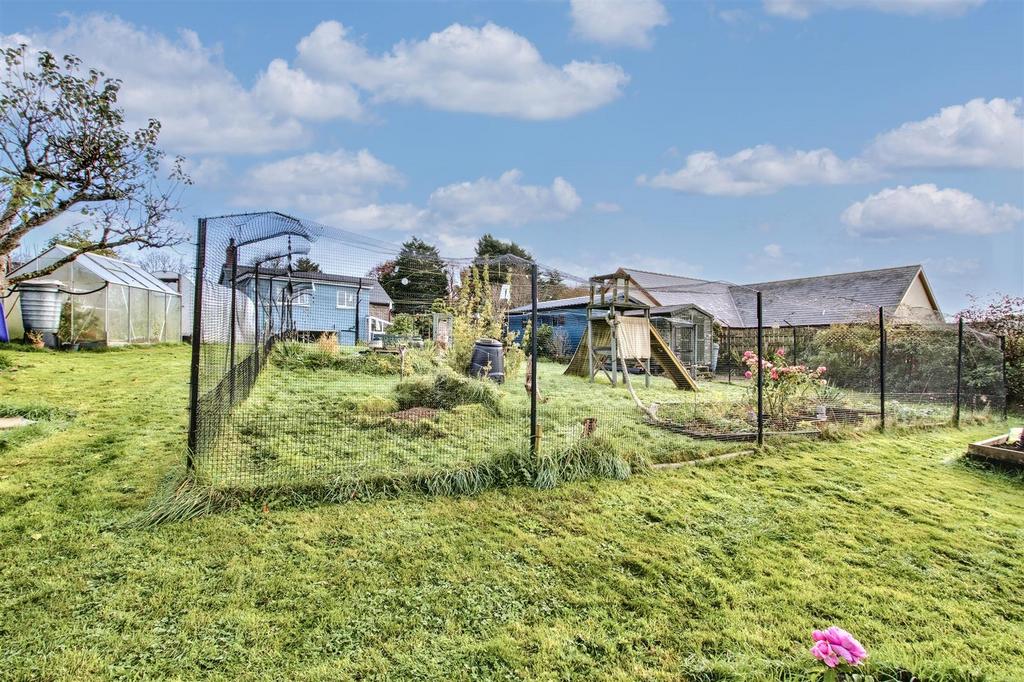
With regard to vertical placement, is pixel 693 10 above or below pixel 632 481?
above

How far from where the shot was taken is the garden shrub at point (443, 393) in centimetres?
592

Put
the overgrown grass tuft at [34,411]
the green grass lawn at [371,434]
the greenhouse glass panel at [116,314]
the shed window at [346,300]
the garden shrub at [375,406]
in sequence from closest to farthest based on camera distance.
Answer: the green grass lawn at [371,434]
the overgrown grass tuft at [34,411]
the garden shrub at [375,406]
the shed window at [346,300]
the greenhouse glass panel at [116,314]

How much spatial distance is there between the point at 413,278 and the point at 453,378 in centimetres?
190

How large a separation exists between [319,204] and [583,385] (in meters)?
7.65

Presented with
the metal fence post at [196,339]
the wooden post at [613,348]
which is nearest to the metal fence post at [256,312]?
the metal fence post at [196,339]

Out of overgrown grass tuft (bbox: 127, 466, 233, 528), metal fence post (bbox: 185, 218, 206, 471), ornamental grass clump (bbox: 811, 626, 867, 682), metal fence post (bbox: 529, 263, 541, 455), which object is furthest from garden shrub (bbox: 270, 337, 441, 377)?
ornamental grass clump (bbox: 811, 626, 867, 682)

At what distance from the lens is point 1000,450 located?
4.98 m

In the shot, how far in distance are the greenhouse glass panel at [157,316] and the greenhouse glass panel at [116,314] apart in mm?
1483

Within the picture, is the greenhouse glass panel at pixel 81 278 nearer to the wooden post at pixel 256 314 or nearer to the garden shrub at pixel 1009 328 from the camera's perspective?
the wooden post at pixel 256 314

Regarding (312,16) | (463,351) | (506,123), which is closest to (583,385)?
(463,351)

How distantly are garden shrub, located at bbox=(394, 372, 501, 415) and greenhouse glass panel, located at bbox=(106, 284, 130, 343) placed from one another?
10.8m

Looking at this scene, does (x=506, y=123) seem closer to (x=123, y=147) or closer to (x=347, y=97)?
(x=347, y=97)

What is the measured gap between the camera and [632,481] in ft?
13.7

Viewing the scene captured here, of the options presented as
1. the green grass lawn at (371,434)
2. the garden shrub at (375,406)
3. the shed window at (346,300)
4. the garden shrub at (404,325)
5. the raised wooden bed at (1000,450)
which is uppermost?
the shed window at (346,300)
